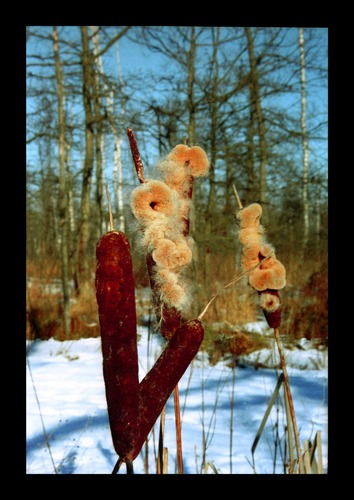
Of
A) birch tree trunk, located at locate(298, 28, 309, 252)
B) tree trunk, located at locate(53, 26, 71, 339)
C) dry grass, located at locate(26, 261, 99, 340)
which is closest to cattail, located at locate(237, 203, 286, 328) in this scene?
tree trunk, located at locate(53, 26, 71, 339)

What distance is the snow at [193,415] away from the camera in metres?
1.61

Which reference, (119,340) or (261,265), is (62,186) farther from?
(119,340)

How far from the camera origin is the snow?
161 cm

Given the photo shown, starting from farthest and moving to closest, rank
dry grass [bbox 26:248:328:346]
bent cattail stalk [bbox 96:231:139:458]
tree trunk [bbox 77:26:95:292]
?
tree trunk [bbox 77:26:95:292] → dry grass [bbox 26:248:328:346] → bent cattail stalk [bbox 96:231:139:458]

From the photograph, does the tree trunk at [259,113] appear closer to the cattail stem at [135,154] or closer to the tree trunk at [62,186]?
the tree trunk at [62,186]

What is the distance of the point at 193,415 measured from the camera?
221 cm

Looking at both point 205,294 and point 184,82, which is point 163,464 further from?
point 184,82

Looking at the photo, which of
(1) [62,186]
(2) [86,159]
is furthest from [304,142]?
(1) [62,186]

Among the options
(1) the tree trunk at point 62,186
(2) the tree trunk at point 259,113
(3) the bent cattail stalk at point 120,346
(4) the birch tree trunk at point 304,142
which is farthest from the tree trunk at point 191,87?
(3) the bent cattail stalk at point 120,346

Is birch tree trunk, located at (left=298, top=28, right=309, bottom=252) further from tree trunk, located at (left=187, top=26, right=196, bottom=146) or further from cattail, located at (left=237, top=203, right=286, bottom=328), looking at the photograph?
cattail, located at (left=237, top=203, right=286, bottom=328)

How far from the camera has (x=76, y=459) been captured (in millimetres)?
1681
